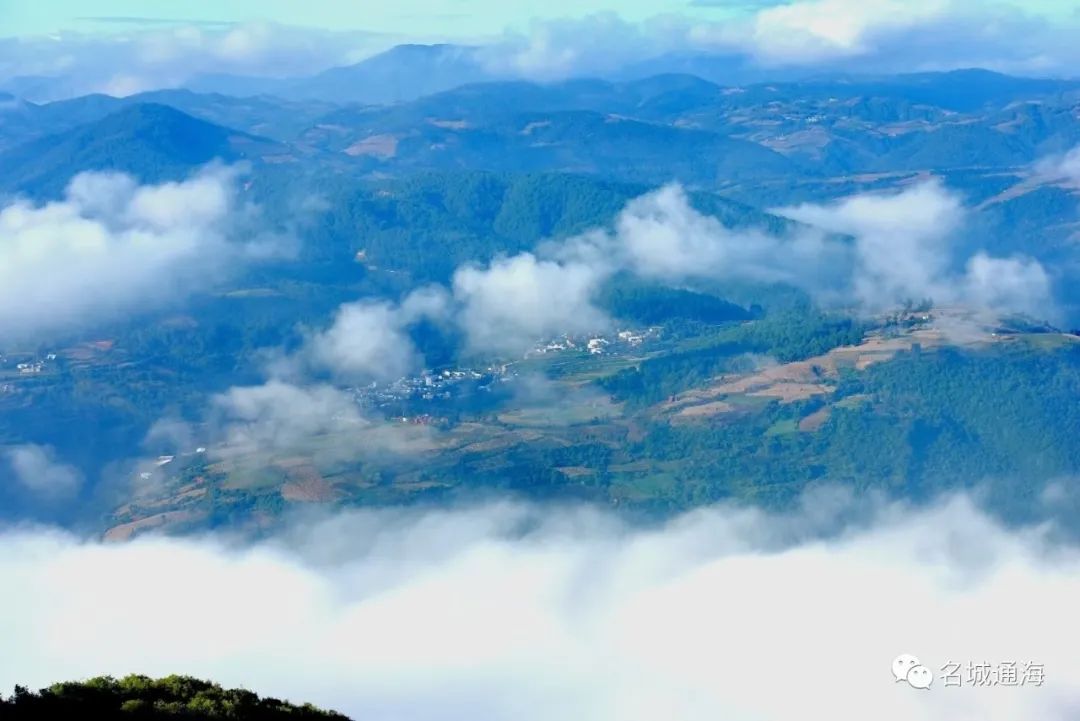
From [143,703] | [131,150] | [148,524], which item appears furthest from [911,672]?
[131,150]

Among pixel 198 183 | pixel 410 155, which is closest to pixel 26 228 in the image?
pixel 198 183

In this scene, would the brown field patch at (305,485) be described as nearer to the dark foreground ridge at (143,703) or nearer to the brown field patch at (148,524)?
the brown field patch at (148,524)

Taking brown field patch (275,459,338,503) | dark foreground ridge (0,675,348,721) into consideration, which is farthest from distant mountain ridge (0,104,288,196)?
dark foreground ridge (0,675,348,721)

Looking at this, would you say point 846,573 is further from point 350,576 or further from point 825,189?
point 825,189

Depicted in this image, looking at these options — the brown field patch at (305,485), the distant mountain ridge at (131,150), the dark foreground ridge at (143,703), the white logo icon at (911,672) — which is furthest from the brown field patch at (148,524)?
the distant mountain ridge at (131,150)

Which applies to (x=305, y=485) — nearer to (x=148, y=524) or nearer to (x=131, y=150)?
(x=148, y=524)
